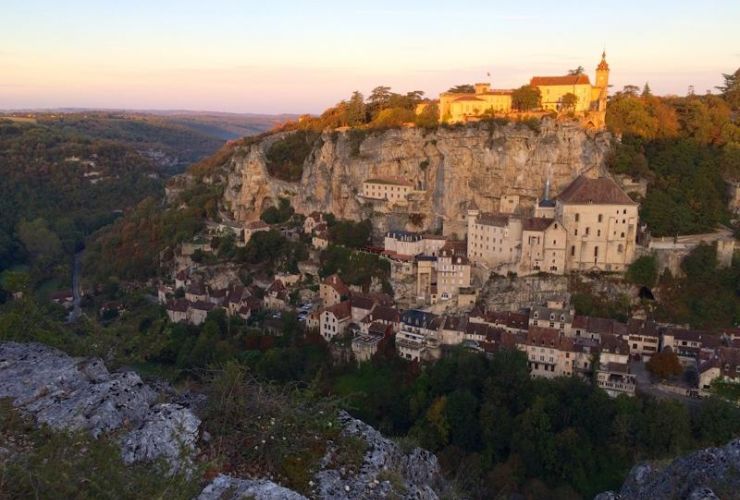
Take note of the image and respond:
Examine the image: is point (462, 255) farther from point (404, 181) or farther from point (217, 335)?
point (217, 335)

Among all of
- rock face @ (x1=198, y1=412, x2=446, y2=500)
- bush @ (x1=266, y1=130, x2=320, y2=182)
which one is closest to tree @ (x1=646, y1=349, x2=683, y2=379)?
rock face @ (x1=198, y1=412, x2=446, y2=500)

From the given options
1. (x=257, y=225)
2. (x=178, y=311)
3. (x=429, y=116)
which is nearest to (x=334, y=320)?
(x=178, y=311)

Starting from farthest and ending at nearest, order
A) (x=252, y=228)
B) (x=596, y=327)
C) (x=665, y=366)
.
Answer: (x=252, y=228)
(x=596, y=327)
(x=665, y=366)

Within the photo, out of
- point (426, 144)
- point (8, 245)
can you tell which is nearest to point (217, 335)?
point (426, 144)

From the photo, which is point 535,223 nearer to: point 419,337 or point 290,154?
point 419,337

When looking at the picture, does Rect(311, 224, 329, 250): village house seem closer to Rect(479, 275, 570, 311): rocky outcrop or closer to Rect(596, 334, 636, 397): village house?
Rect(479, 275, 570, 311): rocky outcrop

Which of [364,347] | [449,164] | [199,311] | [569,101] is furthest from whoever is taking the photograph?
[569,101]
